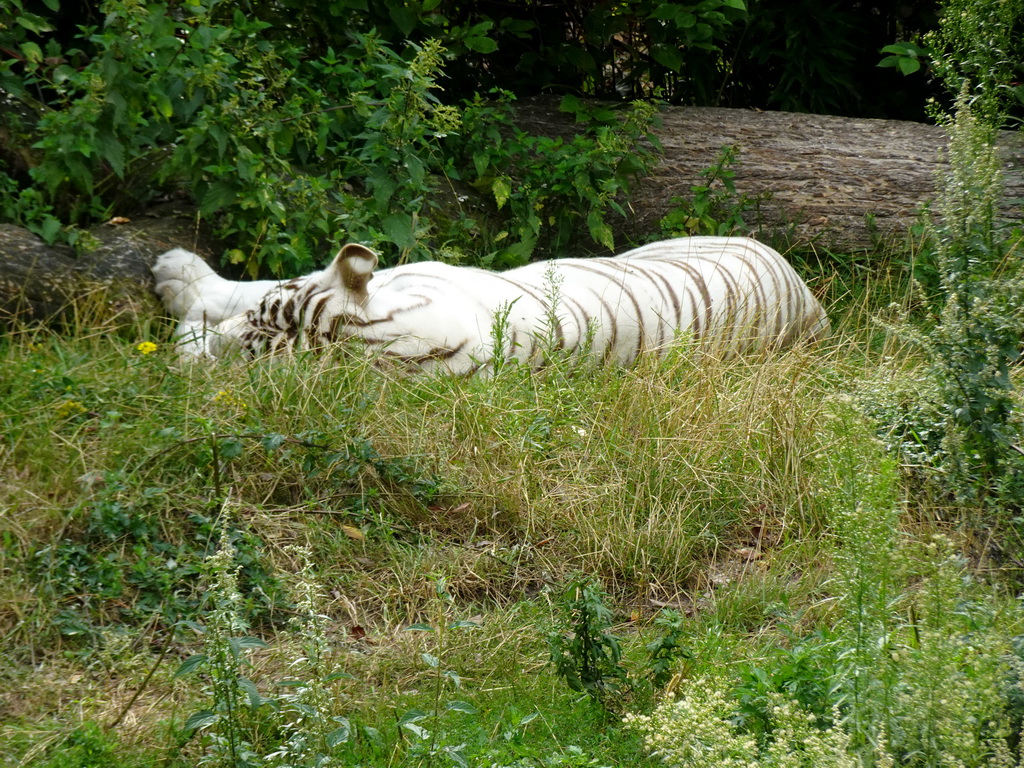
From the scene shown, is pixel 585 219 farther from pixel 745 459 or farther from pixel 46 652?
pixel 46 652

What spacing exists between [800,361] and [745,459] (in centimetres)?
68

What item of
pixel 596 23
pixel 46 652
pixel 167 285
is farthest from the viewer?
pixel 596 23

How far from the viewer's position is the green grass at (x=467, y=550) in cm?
217

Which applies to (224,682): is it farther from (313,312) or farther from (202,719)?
(313,312)

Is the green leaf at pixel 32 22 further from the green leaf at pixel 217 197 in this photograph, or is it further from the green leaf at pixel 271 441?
the green leaf at pixel 271 441

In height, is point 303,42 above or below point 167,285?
above

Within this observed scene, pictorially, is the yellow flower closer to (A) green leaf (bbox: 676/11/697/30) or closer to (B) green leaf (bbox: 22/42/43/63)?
(B) green leaf (bbox: 22/42/43/63)

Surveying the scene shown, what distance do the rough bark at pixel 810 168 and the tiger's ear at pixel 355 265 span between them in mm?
2562

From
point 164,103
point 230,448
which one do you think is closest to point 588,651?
point 230,448

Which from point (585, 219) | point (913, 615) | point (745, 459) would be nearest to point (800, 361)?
point (745, 459)

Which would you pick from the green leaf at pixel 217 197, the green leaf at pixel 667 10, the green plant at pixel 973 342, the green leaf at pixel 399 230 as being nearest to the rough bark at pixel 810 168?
the green leaf at pixel 667 10

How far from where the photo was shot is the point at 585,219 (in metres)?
6.16

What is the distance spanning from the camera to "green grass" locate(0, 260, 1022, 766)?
217cm

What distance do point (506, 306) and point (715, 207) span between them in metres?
2.32
